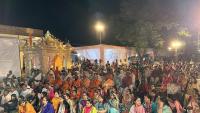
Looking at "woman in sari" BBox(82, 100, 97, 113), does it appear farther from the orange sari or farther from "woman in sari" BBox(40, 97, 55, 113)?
the orange sari

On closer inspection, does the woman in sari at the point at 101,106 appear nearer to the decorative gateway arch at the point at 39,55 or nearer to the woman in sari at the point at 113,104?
the woman in sari at the point at 113,104

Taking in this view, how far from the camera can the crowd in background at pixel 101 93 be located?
14391mm

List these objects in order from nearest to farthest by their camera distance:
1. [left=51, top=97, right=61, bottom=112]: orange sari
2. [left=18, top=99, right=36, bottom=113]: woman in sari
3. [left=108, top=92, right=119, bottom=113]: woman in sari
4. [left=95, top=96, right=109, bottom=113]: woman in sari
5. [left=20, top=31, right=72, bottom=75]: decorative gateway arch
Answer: [left=108, top=92, right=119, bottom=113]: woman in sari, [left=95, top=96, right=109, bottom=113]: woman in sari, [left=18, top=99, right=36, bottom=113]: woman in sari, [left=51, top=97, right=61, bottom=112]: orange sari, [left=20, top=31, right=72, bottom=75]: decorative gateway arch

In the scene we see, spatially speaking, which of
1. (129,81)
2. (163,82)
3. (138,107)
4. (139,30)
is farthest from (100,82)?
(139,30)

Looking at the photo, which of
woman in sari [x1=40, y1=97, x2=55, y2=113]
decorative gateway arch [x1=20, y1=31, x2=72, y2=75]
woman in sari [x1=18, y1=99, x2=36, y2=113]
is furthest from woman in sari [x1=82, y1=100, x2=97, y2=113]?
decorative gateway arch [x1=20, y1=31, x2=72, y2=75]

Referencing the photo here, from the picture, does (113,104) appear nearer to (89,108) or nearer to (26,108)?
(89,108)

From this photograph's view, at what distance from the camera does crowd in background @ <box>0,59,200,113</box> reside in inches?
567

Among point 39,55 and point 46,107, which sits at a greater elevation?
point 39,55

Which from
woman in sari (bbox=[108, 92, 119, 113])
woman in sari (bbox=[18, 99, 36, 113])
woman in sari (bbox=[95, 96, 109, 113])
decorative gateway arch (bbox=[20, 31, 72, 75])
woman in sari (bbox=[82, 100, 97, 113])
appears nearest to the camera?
woman in sari (bbox=[82, 100, 97, 113])

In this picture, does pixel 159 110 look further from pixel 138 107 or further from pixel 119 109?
pixel 119 109

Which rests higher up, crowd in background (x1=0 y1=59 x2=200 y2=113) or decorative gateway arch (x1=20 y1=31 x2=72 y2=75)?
decorative gateway arch (x1=20 y1=31 x2=72 y2=75)

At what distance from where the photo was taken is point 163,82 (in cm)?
1884

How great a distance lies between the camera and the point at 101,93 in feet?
53.4

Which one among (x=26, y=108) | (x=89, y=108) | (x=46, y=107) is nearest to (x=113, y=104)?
(x=89, y=108)
